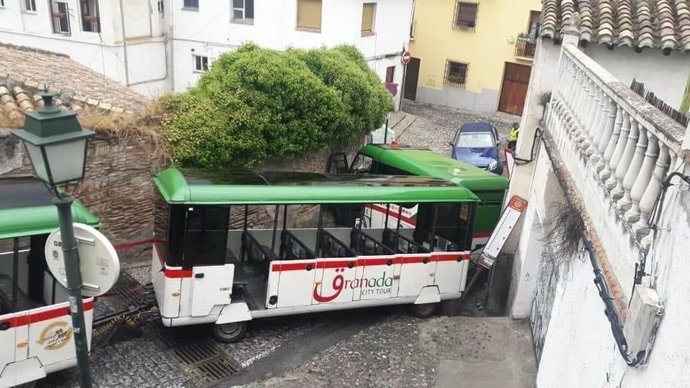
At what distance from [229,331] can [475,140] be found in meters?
12.3

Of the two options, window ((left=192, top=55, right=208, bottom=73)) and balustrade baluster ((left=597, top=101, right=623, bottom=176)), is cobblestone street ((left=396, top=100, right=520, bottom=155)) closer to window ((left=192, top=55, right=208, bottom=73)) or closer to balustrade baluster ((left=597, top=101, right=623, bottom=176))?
window ((left=192, top=55, right=208, bottom=73))

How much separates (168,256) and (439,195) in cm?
418

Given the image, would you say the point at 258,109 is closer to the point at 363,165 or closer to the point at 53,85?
the point at 363,165

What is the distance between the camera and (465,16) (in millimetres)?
27688

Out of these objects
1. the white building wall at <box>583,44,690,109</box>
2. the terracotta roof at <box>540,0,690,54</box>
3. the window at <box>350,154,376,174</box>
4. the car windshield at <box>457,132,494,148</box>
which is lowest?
the car windshield at <box>457,132,494,148</box>

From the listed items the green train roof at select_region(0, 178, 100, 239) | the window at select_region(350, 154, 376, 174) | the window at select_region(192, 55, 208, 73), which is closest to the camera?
the green train roof at select_region(0, 178, 100, 239)

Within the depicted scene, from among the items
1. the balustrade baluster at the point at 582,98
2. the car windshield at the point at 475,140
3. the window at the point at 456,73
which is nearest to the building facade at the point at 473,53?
the window at the point at 456,73

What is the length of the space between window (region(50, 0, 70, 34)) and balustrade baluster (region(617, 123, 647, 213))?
72.0 ft

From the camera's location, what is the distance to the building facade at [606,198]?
3.74 metres

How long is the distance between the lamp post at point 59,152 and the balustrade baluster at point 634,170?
400 cm

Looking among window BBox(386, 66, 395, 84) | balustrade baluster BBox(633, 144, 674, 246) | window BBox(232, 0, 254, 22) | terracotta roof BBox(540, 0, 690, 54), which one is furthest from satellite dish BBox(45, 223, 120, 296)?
window BBox(386, 66, 395, 84)

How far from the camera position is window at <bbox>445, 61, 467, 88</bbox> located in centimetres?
2841

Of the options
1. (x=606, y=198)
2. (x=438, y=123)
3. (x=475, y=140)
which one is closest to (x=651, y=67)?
(x=606, y=198)

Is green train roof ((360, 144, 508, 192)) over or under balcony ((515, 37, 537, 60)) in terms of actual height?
under
